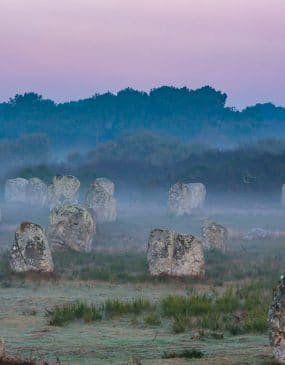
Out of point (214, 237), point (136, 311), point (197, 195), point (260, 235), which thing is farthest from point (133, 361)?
point (197, 195)

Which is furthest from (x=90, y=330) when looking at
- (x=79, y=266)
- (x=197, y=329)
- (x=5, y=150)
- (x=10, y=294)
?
(x=5, y=150)

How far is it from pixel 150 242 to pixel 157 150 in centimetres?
8680

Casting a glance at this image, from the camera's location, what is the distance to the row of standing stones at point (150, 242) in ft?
47.2

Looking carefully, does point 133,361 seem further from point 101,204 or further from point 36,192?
point 36,192

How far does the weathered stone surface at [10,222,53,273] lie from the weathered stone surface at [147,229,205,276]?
354 centimetres

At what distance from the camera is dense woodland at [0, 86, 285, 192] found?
8319 cm

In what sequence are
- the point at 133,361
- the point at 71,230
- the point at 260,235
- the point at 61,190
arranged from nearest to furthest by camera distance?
the point at 133,361, the point at 71,230, the point at 260,235, the point at 61,190

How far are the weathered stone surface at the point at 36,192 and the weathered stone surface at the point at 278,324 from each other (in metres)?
59.8

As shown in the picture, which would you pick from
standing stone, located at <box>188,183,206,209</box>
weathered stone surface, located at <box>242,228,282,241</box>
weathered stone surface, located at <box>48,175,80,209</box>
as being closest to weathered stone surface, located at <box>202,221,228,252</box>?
weathered stone surface, located at <box>242,228,282,241</box>

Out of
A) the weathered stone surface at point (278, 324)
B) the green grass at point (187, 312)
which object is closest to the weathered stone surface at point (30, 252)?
the green grass at point (187, 312)

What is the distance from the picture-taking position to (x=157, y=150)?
384 feet

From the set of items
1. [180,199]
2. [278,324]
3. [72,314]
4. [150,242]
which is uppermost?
[180,199]

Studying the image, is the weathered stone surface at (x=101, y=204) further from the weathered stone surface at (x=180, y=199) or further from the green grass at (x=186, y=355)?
the green grass at (x=186, y=355)

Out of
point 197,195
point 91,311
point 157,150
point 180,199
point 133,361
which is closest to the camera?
point 133,361
